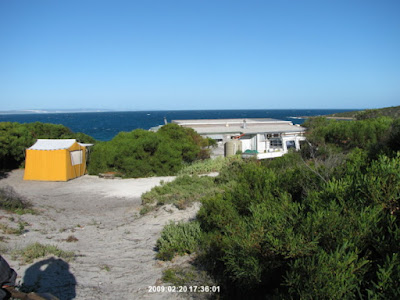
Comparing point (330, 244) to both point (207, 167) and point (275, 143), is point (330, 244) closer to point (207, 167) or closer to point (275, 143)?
point (207, 167)

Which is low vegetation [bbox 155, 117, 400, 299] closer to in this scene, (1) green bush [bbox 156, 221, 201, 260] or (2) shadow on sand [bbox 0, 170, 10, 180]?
(1) green bush [bbox 156, 221, 201, 260]

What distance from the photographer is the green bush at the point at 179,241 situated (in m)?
6.47

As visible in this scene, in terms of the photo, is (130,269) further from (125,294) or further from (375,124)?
(375,124)

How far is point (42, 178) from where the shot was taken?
18.1 metres

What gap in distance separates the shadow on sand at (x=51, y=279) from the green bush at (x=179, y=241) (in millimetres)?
1743

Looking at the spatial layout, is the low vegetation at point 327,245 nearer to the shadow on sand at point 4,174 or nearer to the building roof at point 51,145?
the building roof at point 51,145

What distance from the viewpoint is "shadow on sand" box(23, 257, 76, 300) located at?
499cm

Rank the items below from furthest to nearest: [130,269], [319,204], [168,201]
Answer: [168,201] → [130,269] → [319,204]

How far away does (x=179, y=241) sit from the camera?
6754 mm

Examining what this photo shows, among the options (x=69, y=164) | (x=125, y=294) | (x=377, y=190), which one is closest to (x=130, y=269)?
(x=125, y=294)

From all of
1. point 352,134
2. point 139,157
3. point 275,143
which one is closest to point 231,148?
point 275,143

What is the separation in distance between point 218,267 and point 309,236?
2.41m
